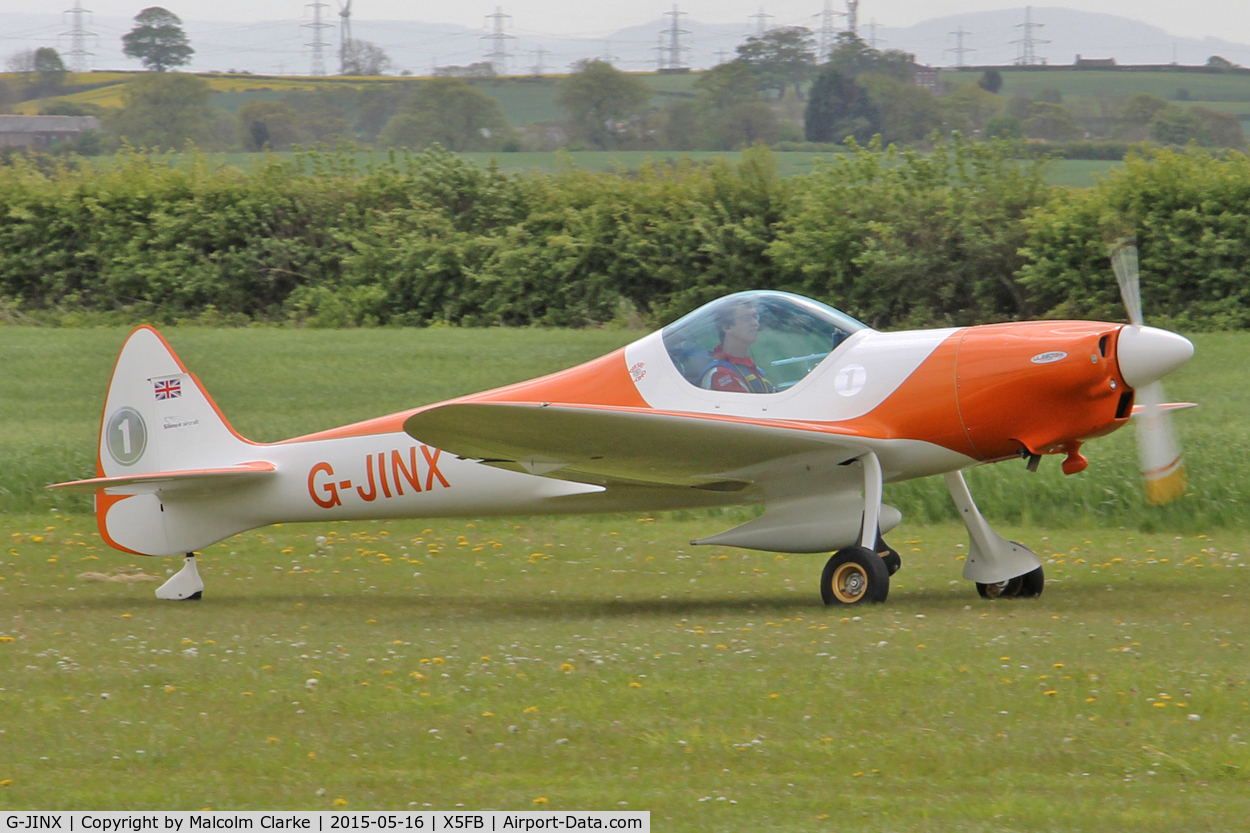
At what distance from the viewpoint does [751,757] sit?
17.5 ft

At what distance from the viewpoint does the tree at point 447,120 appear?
276 feet

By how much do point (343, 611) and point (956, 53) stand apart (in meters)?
115

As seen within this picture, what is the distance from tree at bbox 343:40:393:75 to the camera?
12950 centimetres

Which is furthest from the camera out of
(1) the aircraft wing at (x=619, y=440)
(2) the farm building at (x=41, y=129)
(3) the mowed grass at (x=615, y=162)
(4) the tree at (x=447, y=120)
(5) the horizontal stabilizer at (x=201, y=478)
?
(4) the tree at (x=447, y=120)

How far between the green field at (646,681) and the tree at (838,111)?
68.2m

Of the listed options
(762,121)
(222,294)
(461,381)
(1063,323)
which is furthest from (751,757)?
(762,121)

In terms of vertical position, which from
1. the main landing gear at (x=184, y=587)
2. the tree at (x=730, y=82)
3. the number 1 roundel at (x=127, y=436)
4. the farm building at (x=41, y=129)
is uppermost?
the tree at (x=730, y=82)

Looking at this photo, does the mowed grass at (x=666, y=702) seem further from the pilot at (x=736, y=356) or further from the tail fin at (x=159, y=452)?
the pilot at (x=736, y=356)

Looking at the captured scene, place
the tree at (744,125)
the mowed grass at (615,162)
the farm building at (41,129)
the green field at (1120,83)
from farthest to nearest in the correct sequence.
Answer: the green field at (1120,83), the farm building at (41,129), the tree at (744,125), the mowed grass at (615,162)

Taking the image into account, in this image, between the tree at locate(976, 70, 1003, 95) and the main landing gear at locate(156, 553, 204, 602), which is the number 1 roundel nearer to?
the main landing gear at locate(156, 553, 204, 602)

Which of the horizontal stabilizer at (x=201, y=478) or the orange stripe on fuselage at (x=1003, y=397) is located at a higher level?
the orange stripe on fuselage at (x=1003, y=397)

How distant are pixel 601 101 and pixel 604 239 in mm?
60108

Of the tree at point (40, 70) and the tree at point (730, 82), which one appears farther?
the tree at point (40, 70)

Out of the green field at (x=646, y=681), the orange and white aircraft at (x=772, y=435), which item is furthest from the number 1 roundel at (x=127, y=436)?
the green field at (x=646, y=681)
